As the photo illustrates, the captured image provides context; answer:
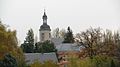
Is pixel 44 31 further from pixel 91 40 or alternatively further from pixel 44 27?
pixel 91 40

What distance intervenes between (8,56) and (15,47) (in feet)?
21.1

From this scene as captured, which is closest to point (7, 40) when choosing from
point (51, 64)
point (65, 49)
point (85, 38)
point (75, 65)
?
point (51, 64)

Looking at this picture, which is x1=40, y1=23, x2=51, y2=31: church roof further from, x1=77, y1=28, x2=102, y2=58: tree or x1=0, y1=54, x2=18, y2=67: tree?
x1=0, y1=54, x2=18, y2=67: tree

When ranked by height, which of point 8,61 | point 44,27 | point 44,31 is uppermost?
point 44,27

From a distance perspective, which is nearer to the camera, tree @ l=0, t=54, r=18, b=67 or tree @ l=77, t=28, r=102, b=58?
tree @ l=0, t=54, r=18, b=67

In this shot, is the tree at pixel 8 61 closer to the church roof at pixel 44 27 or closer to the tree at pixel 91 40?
the tree at pixel 91 40

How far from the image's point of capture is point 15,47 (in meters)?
54.8

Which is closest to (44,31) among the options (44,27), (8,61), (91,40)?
(44,27)

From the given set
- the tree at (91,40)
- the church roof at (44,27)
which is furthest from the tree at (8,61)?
the church roof at (44,27)

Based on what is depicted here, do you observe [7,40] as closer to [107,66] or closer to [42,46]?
[107,66]

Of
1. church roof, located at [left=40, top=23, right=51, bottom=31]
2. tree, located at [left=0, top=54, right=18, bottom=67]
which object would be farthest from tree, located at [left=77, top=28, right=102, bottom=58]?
church roof, located at [left=40, top=23, right=51, bottom=31]

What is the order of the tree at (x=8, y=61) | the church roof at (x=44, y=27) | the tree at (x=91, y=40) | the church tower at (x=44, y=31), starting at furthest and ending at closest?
the church tower at (x=44, y=31) < the church roof at (x=44, y=27) < the tree at (x=91, y=40) < the tree at (x=8, y=61)

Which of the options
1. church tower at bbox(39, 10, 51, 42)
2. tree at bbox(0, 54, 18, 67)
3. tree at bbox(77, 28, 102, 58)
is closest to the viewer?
tree at bbox(0, 54, 18, 67)

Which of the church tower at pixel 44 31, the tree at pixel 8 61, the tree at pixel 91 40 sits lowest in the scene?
the tree at pixel 8 61
